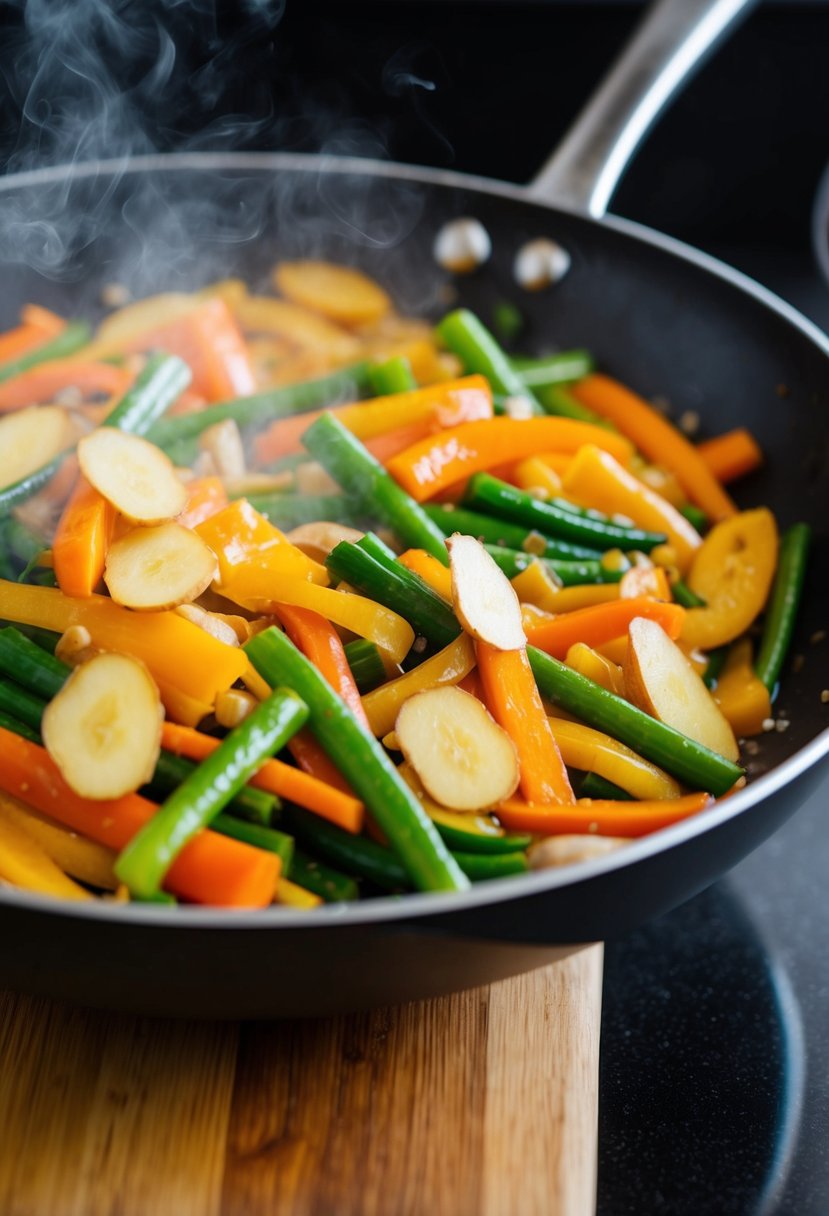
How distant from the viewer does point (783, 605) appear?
2.24 m

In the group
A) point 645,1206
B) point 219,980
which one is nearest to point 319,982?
point 219,980

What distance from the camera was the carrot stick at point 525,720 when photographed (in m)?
1.73

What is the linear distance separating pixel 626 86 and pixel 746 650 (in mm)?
1329

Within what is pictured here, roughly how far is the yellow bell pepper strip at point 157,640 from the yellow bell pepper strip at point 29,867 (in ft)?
0.91

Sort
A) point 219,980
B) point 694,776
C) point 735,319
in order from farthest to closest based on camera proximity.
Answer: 1. point 735,319
2. point 694,776
3. point 219,980

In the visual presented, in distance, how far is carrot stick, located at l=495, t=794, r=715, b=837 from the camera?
1676 millimetres

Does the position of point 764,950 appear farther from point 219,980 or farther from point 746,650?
point 219,980

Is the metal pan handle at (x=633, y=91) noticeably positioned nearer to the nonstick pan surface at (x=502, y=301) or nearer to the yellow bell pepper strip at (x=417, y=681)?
the nonstick pan surface at (x=502, y=301)

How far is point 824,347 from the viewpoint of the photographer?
2387mm

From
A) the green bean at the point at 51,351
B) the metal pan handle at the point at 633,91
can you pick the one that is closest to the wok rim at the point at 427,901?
the green bean at the point at 51,351

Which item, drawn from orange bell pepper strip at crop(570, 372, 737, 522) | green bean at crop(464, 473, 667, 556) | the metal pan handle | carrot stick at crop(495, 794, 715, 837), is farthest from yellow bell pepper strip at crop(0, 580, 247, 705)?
the metal pan handle

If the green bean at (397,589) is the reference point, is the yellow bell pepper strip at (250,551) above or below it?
below

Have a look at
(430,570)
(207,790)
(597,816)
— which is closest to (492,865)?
(597,816)

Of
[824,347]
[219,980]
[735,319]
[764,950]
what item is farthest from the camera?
[735,319]
